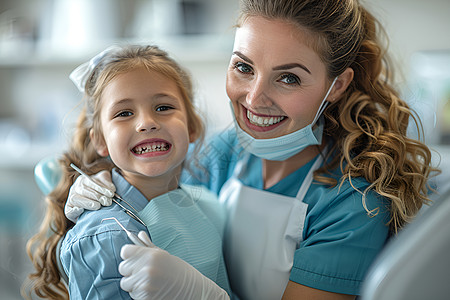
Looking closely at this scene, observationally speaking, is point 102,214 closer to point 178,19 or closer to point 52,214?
point 52,214

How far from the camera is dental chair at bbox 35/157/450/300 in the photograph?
45 cm

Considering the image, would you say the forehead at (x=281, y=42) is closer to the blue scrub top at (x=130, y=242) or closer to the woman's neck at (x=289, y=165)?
the woman's neck at (x=289, y=165)

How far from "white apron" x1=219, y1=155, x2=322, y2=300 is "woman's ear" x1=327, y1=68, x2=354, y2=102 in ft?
0.57

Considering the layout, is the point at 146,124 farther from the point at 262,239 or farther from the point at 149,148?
the point at 262,239

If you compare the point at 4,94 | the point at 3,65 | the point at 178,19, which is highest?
the point at 178,19

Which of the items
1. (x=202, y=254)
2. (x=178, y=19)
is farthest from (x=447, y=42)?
(x=202, y=254)

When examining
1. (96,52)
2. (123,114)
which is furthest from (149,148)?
(96,52)

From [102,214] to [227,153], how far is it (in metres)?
0.54

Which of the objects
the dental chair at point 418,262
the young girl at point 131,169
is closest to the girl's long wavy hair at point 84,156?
the young girl at point 131,169

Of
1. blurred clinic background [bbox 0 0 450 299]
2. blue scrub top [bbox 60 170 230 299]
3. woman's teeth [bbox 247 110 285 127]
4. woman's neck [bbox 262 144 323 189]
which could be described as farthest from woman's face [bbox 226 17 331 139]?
blurred clinic background [bbox 0 0 450 299]

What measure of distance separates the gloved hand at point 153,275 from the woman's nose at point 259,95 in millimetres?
412

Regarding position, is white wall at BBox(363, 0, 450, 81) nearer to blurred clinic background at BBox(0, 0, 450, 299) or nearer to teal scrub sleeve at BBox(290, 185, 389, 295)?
blurred clinic background at BBox(0, 0, 450, 299)

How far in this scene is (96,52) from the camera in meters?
2.42

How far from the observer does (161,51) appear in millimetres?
1105
